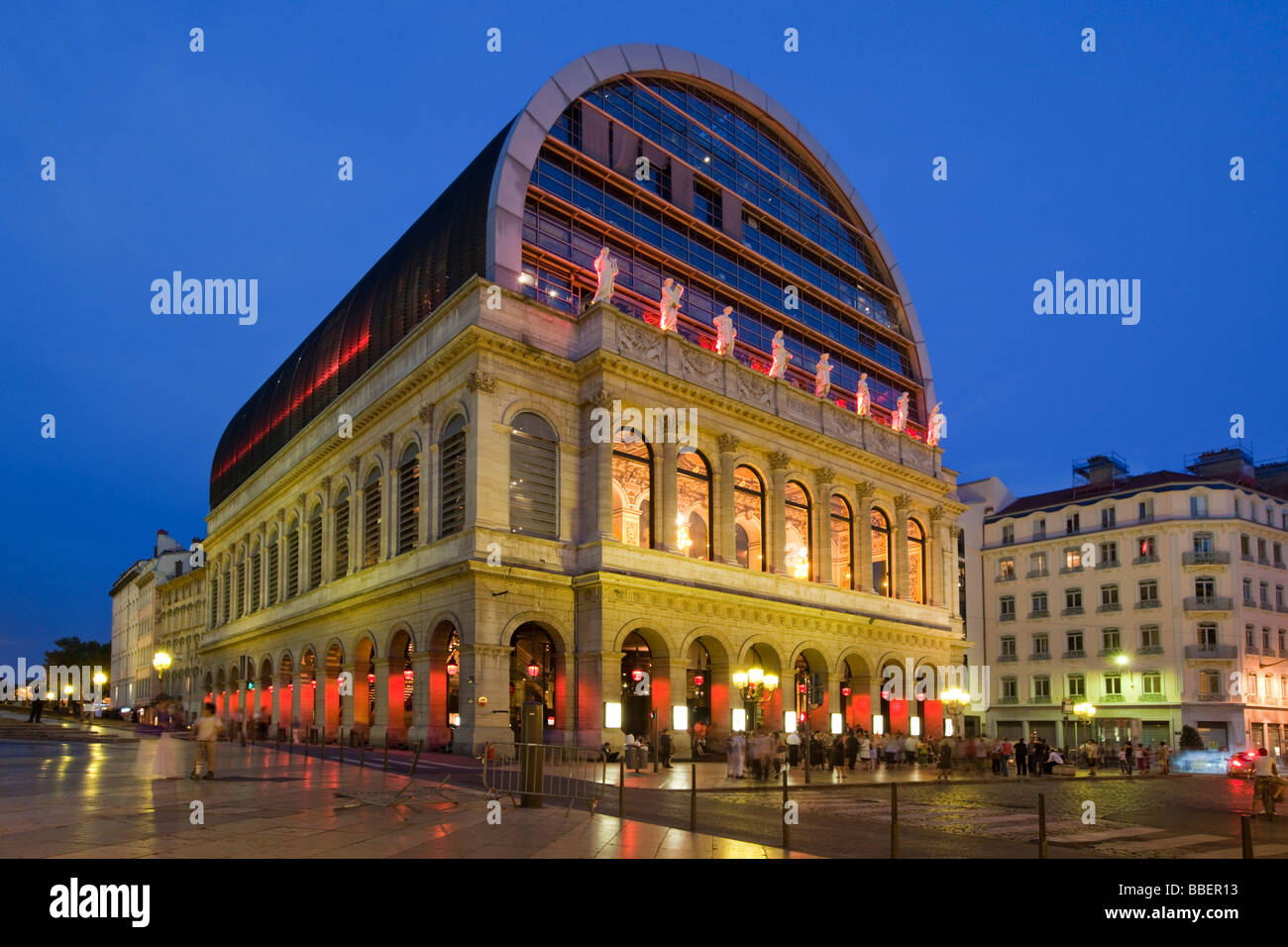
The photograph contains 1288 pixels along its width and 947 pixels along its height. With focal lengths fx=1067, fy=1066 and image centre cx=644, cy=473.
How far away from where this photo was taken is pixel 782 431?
168ft

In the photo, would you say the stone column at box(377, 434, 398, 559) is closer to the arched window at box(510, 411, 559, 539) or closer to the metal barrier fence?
the arched window at box(510, 411, 559, 539)

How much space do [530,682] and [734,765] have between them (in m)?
14.0

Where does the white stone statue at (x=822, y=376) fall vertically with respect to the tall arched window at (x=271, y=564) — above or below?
above

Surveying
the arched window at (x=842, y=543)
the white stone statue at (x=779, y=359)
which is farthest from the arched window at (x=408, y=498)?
the arched window at (x=842, y=543)

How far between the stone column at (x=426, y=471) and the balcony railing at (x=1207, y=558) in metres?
49.3

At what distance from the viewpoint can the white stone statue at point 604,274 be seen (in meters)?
44.0

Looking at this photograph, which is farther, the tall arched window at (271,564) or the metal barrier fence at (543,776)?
the tall arched window at (271,564)

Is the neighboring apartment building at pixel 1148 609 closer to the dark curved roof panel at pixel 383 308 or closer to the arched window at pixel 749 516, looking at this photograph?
the arched window at pixel 749 516

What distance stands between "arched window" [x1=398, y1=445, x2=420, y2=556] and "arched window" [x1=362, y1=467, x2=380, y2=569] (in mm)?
3217

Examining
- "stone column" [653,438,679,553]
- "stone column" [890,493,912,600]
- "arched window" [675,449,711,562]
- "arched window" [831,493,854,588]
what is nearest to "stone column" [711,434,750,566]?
"arched window" [675,449,711,562]

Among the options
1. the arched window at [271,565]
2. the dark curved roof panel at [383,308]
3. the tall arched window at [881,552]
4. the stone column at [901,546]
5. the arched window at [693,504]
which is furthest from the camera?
the arched window at [271,565]

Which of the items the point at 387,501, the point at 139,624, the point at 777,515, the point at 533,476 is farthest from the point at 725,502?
the point at 139,624
